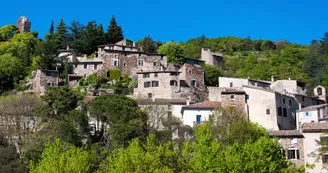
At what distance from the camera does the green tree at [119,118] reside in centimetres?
5138

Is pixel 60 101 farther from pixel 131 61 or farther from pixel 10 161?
pixel 131 61

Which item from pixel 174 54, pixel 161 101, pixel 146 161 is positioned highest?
pixel 174 54

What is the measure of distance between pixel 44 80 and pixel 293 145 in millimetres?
39525

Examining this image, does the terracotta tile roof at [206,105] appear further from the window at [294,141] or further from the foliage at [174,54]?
the foliage at [174,54]

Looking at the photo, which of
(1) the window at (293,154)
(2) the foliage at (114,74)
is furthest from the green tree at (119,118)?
(2) the foliage at (114,74)

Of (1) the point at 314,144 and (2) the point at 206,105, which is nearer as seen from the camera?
(1) the point at 314,144

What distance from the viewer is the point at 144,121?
184ft

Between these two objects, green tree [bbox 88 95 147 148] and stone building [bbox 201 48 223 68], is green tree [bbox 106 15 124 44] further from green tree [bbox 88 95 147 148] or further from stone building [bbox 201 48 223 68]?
green tree [bbox 88 95 147 148]

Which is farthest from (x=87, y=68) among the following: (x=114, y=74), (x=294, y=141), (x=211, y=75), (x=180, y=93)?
(x=294, y=141)

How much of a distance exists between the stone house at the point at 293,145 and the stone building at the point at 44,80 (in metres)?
36.8

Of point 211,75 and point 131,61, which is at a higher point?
point 131,61

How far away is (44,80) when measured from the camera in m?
75.5

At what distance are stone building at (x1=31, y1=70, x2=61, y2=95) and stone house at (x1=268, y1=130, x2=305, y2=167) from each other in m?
36.8

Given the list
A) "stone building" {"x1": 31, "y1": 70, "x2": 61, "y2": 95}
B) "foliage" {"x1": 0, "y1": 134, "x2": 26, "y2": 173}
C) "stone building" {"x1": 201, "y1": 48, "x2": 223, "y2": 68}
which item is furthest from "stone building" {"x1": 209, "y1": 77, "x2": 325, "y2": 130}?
"stone building" {"x1": 31, "y1": 70, "x2": 61, "y2": 95}
